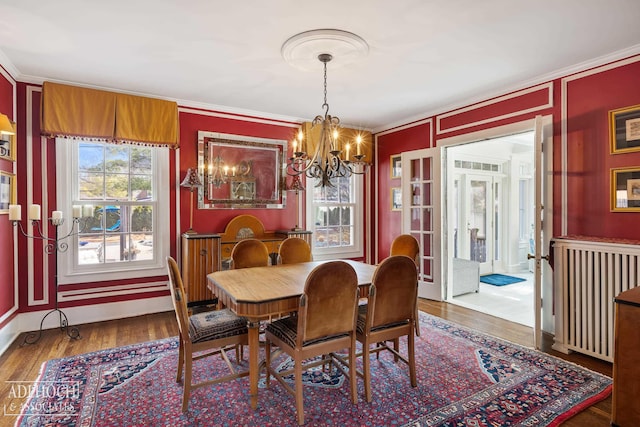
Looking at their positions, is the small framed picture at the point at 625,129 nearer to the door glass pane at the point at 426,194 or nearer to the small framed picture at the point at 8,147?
the door glass pane at the point at 426,194

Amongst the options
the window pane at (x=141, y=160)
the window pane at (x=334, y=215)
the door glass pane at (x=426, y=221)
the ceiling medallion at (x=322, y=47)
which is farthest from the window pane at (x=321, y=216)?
the ceiling medallion at (x=322, y=47)

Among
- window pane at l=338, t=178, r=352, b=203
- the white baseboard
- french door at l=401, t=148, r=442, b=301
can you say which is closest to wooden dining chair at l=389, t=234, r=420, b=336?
french door at l=401, t=148, r=442, b=301

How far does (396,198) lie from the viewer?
560cm

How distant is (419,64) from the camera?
3.30 m

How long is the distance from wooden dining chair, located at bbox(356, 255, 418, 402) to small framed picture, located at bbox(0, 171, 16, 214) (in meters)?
3.36

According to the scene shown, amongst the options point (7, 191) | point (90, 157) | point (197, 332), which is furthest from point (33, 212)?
point (197, 332)

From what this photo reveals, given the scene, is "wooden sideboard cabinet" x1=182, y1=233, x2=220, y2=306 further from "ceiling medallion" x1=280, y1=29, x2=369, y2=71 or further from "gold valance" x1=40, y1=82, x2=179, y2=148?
"ceiling medallion" x1=280, y1=29, x2=369, y2=71

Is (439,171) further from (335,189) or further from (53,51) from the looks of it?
(53,51)

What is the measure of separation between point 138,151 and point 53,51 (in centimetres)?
141

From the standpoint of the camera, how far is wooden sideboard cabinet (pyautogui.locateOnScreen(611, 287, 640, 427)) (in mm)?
1982

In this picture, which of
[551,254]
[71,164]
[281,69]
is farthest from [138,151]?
[551,254]

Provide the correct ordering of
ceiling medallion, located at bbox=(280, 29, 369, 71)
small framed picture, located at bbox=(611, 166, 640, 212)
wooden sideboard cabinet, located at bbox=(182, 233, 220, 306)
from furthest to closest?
wooden sideboard cabinet, located at bbox=(182, 233, 220, 306)
small framed picture, located at bbox=(611, 166, 640, 212)
ceiling medallion, located at bbox=(280, 29, 369, 71)

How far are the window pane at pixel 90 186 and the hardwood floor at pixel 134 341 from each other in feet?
4.72

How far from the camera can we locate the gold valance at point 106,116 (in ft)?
11.9
